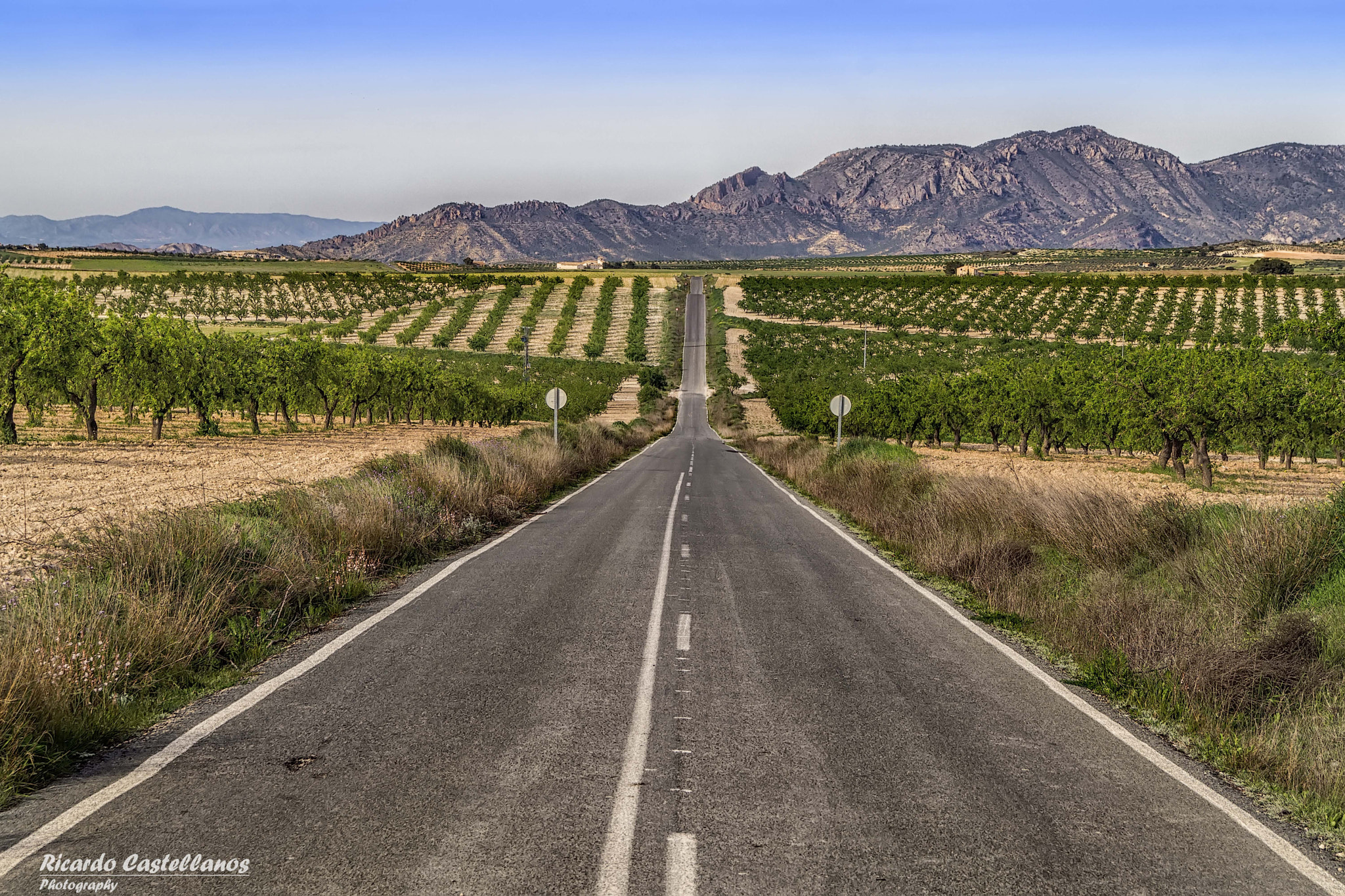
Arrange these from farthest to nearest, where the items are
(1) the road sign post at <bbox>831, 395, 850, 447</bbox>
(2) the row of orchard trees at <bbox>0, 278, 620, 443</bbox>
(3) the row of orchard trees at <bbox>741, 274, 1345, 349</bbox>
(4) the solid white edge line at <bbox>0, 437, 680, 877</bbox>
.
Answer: (3) the row of orchard trees at <bbox>741, 274, 1345, 349</bbox>
(1) the road sign post at <bbox>831, 395, 850, 447</bbox>
(2) the row of orchard trees at <bbox>0, 278, 620, 443</bbox>
(4) the solid white edge line at <bbox>0, 437, 680, 877</bbox>

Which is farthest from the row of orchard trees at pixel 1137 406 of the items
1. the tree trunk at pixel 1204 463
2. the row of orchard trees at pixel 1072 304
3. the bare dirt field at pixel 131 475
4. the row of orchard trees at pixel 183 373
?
the row of orchard trees at pixel 1072 304

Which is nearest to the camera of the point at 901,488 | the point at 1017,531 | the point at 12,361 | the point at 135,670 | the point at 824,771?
the point at 824,771

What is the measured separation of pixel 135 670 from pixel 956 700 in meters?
6.40

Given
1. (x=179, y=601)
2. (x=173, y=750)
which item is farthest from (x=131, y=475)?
(x=173, y=750)

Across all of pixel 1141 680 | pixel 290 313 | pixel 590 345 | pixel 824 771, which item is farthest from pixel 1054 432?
pixel 290 313

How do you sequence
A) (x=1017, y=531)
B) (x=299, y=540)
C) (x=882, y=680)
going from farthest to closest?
(x=1017, y=531) < (x=299, y=540) < (x=882, y=680)

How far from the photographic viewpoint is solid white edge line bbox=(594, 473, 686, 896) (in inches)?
158

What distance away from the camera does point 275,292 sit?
140 metres

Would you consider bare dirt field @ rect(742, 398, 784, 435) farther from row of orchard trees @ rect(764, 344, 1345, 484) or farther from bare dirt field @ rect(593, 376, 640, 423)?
row of orchard trees @ rect(764, 344, 1345, 484)

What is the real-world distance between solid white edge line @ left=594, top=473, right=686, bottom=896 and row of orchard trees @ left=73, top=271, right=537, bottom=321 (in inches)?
4850

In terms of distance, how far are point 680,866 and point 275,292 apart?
153 meters

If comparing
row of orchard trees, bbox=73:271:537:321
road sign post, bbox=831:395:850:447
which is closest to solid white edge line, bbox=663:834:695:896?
road sign post, bbox=831:395:850:447

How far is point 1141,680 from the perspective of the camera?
7.27 m

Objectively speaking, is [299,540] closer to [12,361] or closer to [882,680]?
[882,680]
